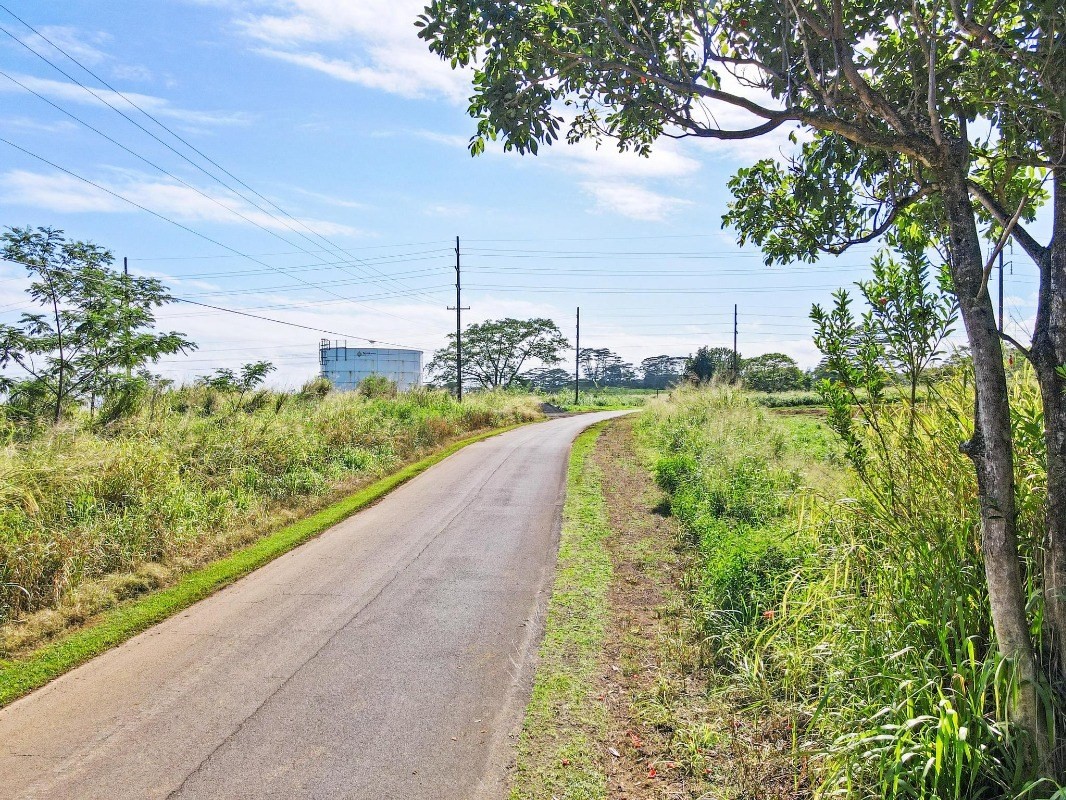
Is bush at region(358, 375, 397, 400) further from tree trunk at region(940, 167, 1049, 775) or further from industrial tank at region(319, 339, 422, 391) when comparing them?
tree trunk at region(940, 167, 1049, 775)

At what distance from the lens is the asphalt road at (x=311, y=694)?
394 centimetres

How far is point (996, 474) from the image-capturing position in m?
3.02

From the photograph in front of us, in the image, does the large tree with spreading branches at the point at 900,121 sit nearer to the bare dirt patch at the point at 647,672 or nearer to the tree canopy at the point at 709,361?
the bare dirt patch at the point at 647,672

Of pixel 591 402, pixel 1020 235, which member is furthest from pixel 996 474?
pixel 591 402

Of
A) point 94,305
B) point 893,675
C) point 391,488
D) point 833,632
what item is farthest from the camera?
point 391,488

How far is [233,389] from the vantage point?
18578 millimetres

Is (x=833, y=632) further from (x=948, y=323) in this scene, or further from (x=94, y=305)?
(x=94, y=305)

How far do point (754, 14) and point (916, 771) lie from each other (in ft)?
15.3

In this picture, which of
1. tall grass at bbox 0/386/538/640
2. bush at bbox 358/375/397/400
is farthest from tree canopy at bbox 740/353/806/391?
tall grass at bbox 0/386/538/640

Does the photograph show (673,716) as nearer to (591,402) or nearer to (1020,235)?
(1020,235)

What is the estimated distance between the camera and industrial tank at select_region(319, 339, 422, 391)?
51.1 m

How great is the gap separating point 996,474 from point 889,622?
4.64 ft

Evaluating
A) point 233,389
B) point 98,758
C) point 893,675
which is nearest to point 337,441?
point 233,389

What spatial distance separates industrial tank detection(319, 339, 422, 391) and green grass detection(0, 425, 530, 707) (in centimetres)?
4077
